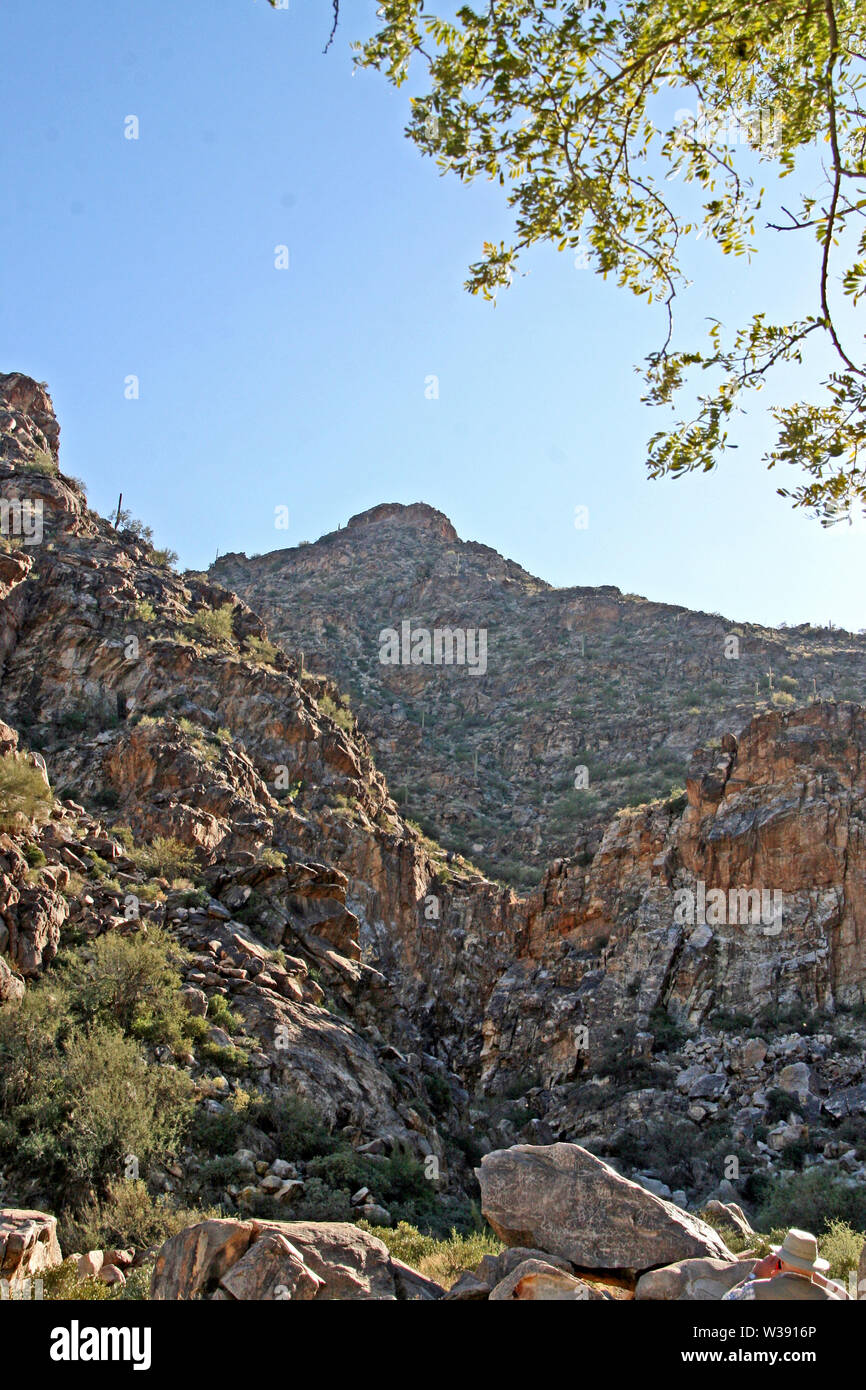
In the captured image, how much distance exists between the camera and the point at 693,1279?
689 centimetres

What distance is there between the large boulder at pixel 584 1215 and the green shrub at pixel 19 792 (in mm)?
10873

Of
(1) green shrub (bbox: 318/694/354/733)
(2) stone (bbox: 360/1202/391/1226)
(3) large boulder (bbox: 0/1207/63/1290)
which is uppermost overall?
(1) green shrub (bbox: 318/694/354/733)

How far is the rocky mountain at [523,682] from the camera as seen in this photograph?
137 feet

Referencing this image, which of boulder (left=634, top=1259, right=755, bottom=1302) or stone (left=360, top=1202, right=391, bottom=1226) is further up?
boulder (left=634, top=1259, right=755, bottom=1302)

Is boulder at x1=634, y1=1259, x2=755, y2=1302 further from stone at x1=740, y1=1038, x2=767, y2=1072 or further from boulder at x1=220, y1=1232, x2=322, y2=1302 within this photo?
stone at x1=740, y1=1038, x2=767, y2=1072

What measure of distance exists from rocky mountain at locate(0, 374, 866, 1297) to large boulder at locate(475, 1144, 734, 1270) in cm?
36

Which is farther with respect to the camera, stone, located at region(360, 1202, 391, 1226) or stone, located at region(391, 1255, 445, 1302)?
stone, located at region(360, 1202, 391, 1226)

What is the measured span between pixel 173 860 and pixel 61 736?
650 cm

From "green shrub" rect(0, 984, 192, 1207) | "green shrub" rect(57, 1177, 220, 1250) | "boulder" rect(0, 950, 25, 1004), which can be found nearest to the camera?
"green shrub" rect(57, 1177, 220, 1250)

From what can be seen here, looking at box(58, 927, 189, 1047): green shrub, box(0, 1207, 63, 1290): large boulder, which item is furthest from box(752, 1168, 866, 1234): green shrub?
box(0, 1207, 63, 1290): large boulder

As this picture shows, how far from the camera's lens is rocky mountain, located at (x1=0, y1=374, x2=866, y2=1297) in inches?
484

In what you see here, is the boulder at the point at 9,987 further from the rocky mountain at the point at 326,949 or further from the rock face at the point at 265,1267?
the rock face at the point at 265,1267
